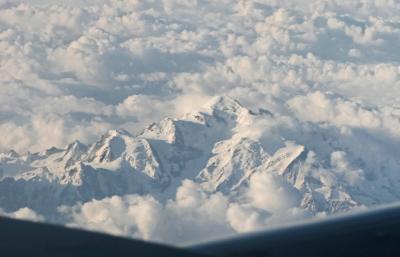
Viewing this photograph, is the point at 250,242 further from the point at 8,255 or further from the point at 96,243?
the point at 8,255

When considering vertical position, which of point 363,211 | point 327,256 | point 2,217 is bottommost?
point 363,211

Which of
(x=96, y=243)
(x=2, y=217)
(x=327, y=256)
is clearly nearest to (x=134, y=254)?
(x=96, y=243)

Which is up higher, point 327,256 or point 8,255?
point 8,255

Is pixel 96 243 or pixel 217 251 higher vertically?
pixel 96 243

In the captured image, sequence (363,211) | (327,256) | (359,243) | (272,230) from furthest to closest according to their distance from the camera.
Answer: (363,211)
(272,230)
(359,243)
(327,256)

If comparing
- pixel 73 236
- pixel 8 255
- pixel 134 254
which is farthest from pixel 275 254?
pixel 8 255

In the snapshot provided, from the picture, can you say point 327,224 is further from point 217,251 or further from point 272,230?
point 217,251

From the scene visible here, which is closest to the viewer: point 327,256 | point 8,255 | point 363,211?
point 8,255

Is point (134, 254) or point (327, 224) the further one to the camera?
point (327, 224)

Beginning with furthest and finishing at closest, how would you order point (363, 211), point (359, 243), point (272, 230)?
point (363, 211), point (272, 230), point (359, 243)
